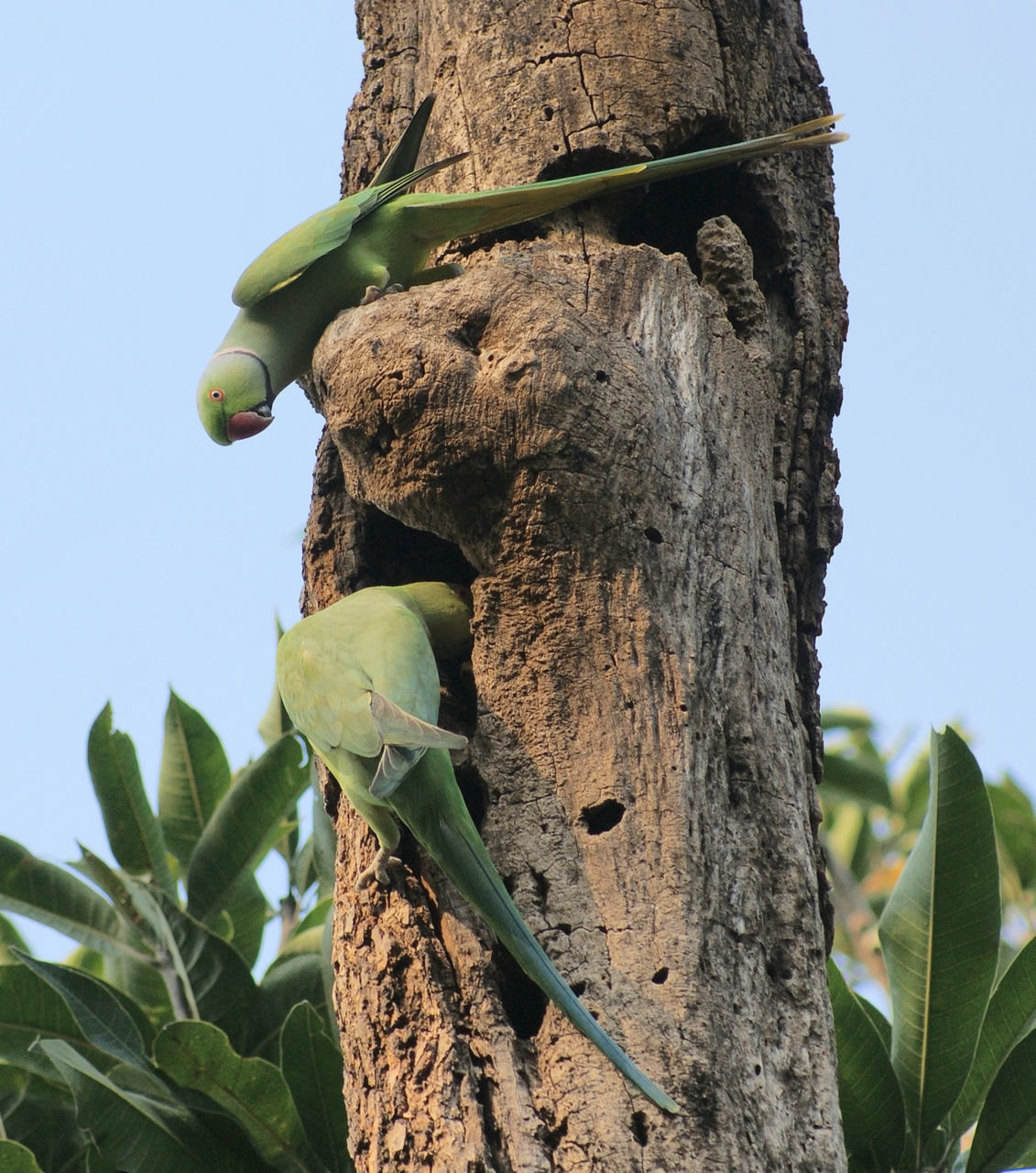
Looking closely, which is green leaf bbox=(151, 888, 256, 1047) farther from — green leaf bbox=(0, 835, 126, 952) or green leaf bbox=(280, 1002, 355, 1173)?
green leaf bbox=(280, 1002, 355, 1173)

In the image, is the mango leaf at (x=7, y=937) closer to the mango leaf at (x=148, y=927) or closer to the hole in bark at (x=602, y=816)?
the mango leaf at (x=148, y=927)

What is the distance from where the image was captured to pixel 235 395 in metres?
3.48

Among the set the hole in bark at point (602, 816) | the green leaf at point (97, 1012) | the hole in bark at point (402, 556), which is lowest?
the green leaf at point (97, 1012)

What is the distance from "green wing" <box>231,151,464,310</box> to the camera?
3.26 metres

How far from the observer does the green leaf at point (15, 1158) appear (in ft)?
9.37

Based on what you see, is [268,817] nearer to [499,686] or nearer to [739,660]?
[499,686]

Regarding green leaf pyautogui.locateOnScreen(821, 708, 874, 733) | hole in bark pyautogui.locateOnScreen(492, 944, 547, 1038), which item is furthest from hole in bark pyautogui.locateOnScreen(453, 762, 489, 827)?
green leaf pyautogui.locateOnScreen(821, 708, 874, 733)

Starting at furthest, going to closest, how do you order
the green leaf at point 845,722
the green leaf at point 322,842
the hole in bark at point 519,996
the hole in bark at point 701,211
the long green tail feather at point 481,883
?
the green leaf at point 845,722
the green leaf at point 322,842
the hole in bark at point 701,211
the hole in bark at point 519,996
the long green tail feather at point 481,883

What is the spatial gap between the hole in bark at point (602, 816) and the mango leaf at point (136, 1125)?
1337 mm

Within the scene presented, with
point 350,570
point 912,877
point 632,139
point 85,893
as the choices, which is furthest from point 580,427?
point 85,893

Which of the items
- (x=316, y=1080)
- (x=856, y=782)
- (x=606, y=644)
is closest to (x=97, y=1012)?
(x=316, y=1080)

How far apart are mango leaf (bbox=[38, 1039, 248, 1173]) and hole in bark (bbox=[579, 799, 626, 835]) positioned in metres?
1.34

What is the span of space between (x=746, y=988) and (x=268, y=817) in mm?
1882

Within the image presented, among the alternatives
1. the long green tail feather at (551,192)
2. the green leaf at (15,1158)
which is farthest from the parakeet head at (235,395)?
the green leaf at (15,1158)
